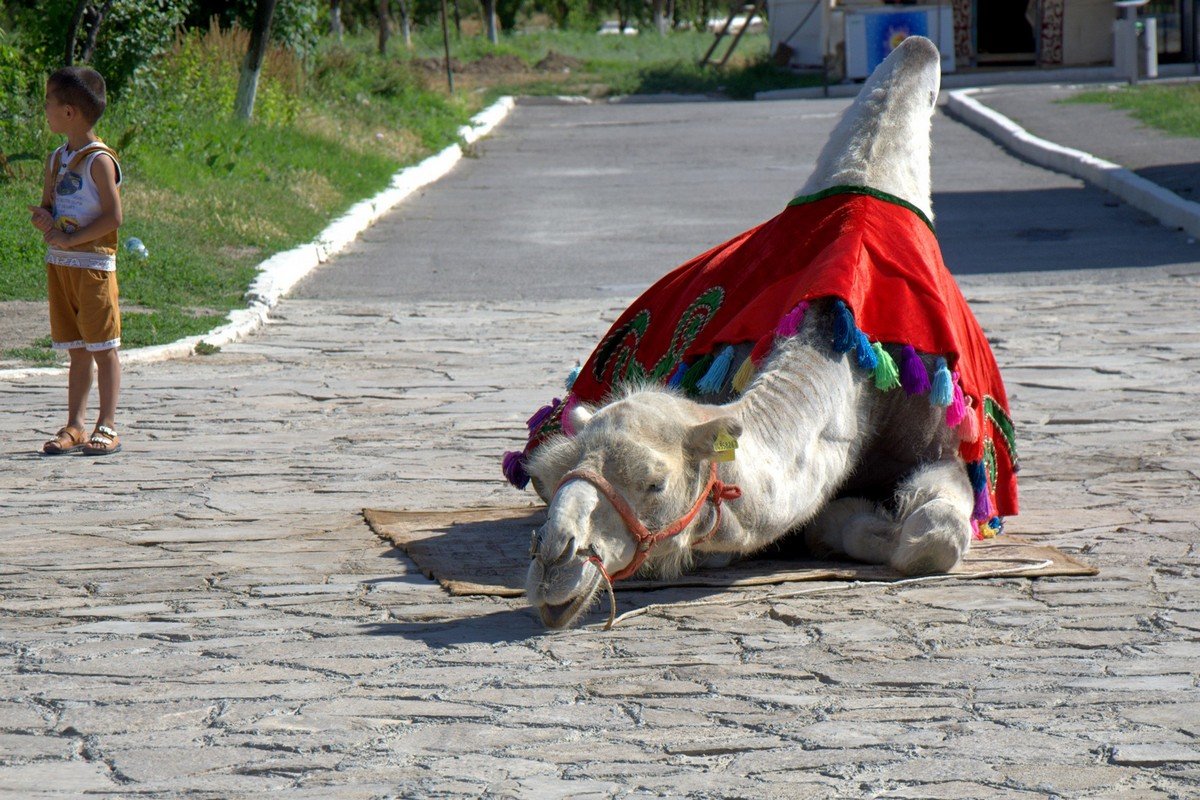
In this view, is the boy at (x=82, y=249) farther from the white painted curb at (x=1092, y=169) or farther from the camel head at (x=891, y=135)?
the white painted curb at (x=1092, y=169)

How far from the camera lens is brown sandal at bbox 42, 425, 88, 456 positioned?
24.4 ft

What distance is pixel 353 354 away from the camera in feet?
33.7

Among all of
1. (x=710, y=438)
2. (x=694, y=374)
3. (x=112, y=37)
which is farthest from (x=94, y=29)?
(x=710, y=438)

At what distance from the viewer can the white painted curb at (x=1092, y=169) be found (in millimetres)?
15281

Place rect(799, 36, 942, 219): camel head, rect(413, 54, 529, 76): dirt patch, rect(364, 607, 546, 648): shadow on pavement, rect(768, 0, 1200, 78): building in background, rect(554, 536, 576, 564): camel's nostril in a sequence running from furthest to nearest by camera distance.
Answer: rect(413, 54, 529, 76): dirt patch → rect(768, 0, 1200, 78): building in background → rect(799, 36, 942, 219): camel head → rect(364, 607, 546, 648): shadow on pavement → rect(554, 536, 576, 564): camel's nostril

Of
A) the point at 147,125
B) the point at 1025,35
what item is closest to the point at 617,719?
the point at 147,125

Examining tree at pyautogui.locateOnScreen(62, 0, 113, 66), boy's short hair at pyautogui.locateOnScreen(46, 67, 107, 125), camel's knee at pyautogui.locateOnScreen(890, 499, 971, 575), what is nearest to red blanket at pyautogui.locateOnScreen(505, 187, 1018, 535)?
camel's knee at pyautogui.locateOnScreen(890, 499, 971, 575)

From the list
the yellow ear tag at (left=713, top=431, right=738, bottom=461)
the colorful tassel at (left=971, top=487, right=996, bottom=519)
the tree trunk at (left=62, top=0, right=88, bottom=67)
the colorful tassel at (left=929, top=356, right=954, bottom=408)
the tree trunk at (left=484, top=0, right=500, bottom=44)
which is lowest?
the colorful tassel at (left=971, top=487, right=996, bottom=519)

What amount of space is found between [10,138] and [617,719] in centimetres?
1241

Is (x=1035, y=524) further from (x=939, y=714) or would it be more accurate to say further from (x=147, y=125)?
(x=147, y=125)

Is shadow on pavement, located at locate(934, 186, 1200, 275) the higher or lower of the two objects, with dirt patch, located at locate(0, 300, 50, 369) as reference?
lower

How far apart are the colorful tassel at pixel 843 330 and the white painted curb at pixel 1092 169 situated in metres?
10.3

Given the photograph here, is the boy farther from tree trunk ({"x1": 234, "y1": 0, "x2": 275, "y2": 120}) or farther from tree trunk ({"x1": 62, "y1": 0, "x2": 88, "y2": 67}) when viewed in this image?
tree trunk ({"x1": 234, "y1": 0, "x2": 275, "y2": 120})

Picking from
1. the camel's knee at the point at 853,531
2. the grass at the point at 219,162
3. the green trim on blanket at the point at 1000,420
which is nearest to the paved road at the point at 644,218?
the grass at the point at 219,162
